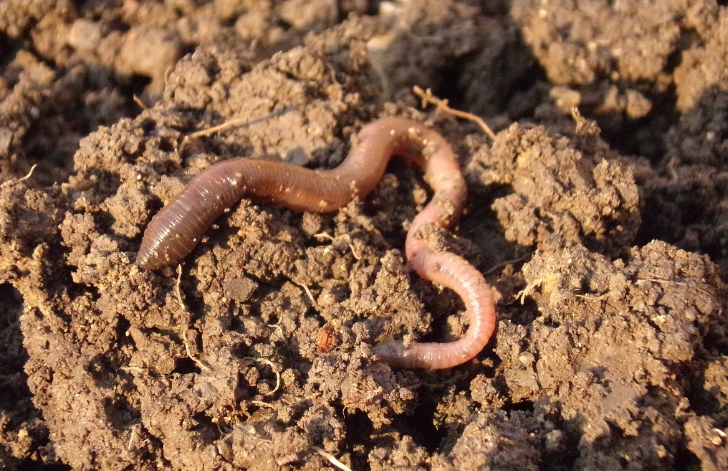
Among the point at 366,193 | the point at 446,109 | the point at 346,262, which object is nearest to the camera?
the point at 346,262

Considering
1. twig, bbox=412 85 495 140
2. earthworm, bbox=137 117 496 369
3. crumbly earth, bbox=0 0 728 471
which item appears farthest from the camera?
twig, bbox=412 85 495 140

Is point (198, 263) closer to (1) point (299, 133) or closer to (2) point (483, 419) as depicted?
(1) point (299, 133)

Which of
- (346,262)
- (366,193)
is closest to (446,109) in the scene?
(366,193)

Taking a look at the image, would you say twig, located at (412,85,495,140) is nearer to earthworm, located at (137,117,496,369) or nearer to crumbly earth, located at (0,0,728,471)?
crumbly earth, located at (0,0,728,471)

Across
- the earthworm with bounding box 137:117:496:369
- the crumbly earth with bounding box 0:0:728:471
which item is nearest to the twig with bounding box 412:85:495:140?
the crumbly earth with bounding box 0:0:728:471

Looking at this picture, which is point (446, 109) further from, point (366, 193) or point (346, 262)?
point (346, 262)

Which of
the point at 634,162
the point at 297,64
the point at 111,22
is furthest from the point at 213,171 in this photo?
the point at 634,162
